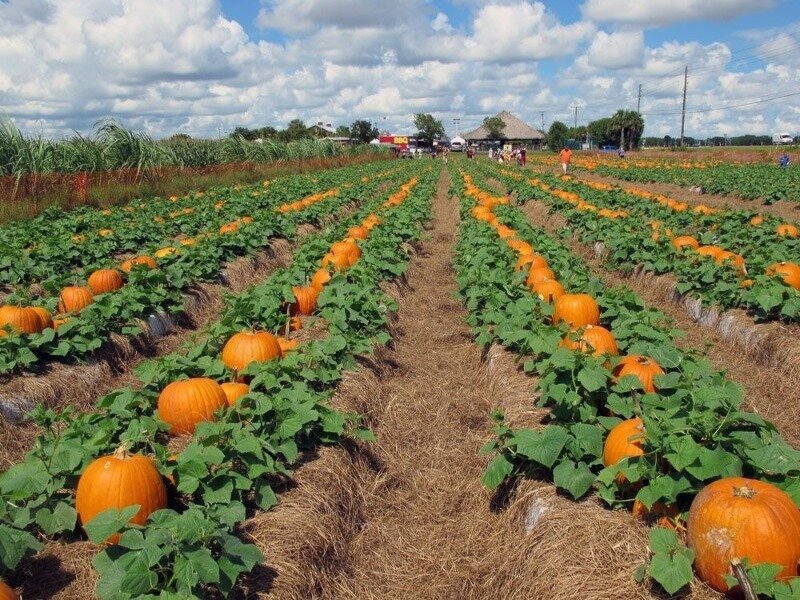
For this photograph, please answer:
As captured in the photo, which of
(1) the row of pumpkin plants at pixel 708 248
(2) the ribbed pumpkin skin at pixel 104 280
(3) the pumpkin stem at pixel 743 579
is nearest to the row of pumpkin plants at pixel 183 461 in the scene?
(3) the pumpkin stem at pixel 743 579

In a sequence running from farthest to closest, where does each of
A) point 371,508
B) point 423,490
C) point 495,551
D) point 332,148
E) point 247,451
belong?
point 332,148 → point 423,490 → point 371,508 → point 495,551 → point 247,451

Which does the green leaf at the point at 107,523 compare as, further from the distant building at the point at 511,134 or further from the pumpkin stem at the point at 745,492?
the distant building at the point at 511,134

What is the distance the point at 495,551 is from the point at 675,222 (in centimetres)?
1230

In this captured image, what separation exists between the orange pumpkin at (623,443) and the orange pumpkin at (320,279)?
5433mm

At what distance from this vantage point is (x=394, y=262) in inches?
466

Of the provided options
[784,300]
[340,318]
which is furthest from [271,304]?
[784,300]

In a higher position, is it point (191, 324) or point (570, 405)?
point (570, 405)

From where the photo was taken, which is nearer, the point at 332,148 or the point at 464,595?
the point at 464,595

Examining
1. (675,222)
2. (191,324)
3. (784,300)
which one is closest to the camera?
(784,300)

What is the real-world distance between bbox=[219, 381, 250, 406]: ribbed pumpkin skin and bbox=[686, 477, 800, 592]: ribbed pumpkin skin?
3342mm

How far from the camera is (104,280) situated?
9.19 m

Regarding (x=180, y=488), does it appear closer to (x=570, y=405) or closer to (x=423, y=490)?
(x=423, y=490)

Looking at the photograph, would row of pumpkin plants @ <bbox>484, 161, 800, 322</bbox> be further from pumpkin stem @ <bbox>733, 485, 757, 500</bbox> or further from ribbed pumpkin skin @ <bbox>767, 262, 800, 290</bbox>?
pumpkin stem @ <bbox>733, 485, 757, 500</bbox>

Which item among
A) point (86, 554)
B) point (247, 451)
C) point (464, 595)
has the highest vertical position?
point (247, 451)
